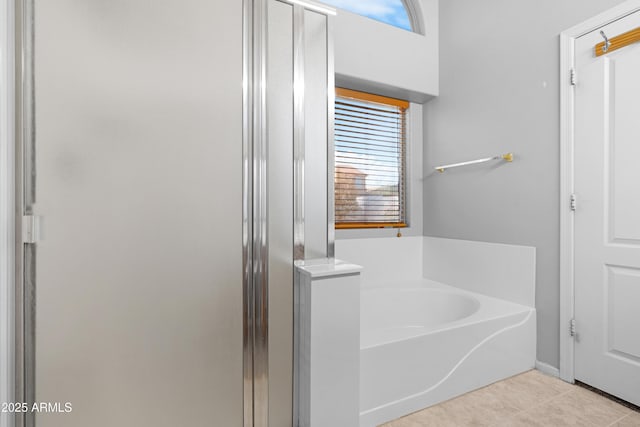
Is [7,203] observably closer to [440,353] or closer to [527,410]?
[440,353]

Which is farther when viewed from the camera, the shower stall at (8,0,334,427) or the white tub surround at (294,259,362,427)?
the white tub surround at (294,259,362,427)

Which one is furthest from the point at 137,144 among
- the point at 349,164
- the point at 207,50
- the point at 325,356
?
the point at 349,164

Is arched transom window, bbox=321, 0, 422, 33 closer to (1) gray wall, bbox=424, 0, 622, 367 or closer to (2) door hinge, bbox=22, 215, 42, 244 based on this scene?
(1) gray wall, bbox=424, 0, 622, 367

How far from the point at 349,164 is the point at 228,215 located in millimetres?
1547

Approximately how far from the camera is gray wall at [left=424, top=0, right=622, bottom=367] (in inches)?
80.0

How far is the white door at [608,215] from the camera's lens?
1.68 m

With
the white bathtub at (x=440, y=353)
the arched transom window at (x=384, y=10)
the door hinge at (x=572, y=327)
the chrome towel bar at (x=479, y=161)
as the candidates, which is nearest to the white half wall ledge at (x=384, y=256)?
the white bathtub at (x=440, y=353)

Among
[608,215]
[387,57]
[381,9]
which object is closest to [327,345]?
[608,215]

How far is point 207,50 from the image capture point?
50.9 inches

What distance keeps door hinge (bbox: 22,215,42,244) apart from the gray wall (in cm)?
255

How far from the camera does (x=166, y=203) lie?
1.24 m

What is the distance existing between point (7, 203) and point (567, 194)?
104 inches

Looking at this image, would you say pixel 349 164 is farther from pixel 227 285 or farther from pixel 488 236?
pixel 227 285

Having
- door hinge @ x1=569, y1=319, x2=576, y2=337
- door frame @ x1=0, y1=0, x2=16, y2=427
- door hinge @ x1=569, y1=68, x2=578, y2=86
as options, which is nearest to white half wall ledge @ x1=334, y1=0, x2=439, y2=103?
door hinge @ x1=569, y1=68, x2=578, y2=86
